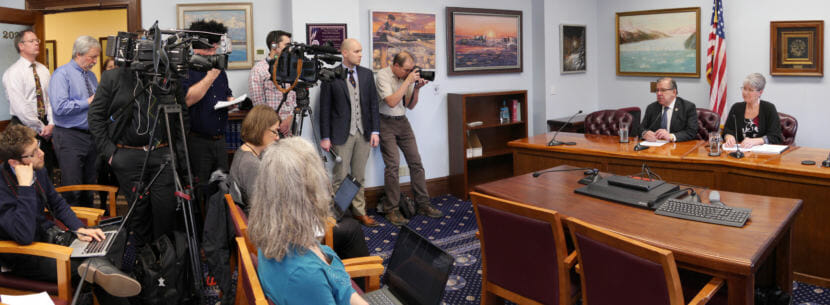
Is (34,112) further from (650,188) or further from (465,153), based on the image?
(650,188)

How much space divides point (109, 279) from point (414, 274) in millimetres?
1536

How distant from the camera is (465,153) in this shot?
6262 millimetres

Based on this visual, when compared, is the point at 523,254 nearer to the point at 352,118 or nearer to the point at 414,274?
the point at 414,274

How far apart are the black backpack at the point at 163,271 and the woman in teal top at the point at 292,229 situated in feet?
4.96

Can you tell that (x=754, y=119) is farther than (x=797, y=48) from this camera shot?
No

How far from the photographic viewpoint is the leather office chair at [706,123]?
5527mm

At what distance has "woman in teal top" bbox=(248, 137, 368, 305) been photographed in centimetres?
187

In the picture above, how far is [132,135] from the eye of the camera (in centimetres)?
360

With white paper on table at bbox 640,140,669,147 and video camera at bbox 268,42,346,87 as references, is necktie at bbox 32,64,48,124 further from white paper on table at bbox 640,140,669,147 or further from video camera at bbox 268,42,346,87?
white paper on table at bbox 640,140,669,147

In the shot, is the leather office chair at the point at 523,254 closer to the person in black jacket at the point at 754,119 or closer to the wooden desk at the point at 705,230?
the wooden desk at the point at 705,230

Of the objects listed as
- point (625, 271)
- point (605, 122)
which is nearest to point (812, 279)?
point (625, 271)

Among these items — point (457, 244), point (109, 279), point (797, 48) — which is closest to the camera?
point (109, 279)

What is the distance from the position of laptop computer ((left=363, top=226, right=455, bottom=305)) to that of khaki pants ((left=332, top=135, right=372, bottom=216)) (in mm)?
2860

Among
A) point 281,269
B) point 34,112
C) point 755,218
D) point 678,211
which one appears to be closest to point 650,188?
point 678,211
